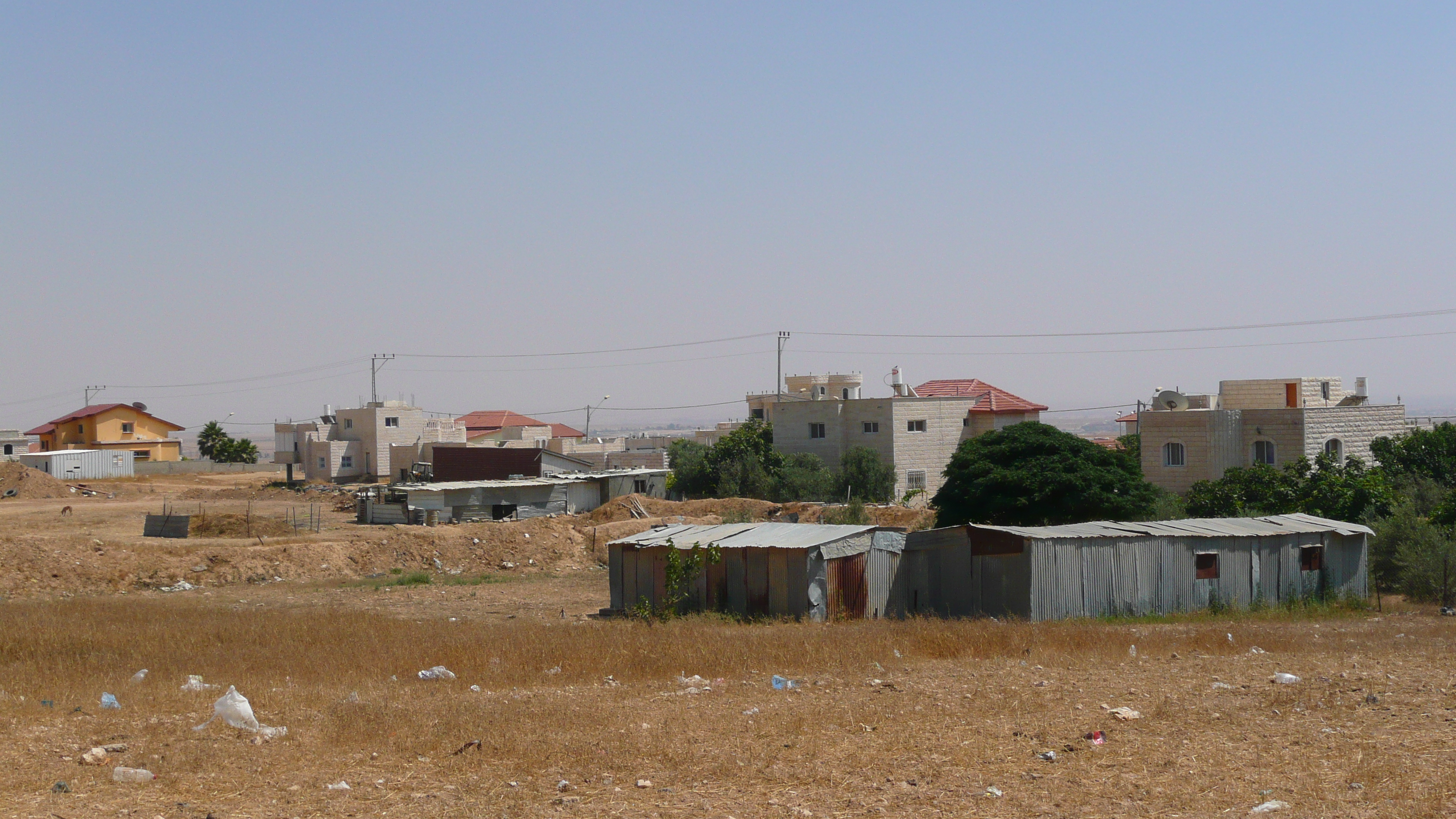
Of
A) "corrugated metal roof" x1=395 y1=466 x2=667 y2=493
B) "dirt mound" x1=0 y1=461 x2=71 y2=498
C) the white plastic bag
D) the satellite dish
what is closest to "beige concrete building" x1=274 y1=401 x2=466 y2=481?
"dirt mound" x1=0 y1=461 x2=71 y2=498

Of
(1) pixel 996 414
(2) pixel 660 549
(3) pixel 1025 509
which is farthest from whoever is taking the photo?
(1) pixel 996 414

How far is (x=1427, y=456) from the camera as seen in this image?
39.0 meters

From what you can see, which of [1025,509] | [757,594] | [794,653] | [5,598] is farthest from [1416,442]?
[5,598]

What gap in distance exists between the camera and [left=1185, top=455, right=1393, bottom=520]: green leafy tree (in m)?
29.8

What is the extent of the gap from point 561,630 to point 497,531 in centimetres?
2056

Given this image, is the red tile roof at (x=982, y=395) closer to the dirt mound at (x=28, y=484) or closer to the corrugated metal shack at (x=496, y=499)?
the corrugated metal shack at (x=496, y=499)

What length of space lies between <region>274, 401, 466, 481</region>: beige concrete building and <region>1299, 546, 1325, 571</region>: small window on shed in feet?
213

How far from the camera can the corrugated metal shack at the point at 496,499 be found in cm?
4406

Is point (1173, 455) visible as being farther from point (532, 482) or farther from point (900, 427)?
point (532, 482)

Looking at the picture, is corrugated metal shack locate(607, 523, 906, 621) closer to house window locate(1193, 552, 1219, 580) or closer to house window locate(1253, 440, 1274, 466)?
house window locate(1193, 552, 1219, 580)

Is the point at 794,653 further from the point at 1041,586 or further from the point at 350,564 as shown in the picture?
the point at 350,564

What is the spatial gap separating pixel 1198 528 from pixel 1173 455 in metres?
21.5

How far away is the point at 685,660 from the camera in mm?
15461

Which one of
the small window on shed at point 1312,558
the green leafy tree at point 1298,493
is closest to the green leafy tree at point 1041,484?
the green leafy tree at point 1298,493
